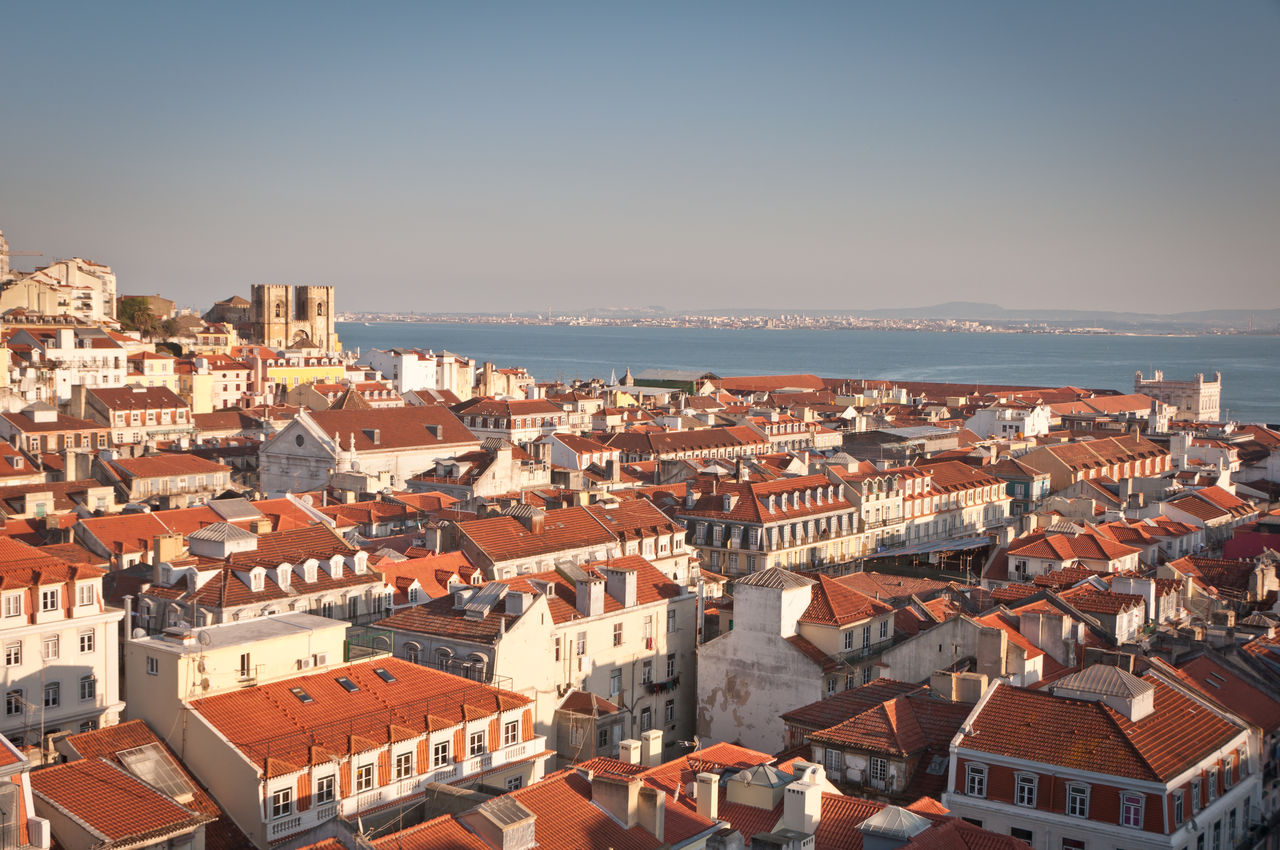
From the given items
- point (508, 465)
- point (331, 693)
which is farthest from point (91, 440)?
point (331, 693)

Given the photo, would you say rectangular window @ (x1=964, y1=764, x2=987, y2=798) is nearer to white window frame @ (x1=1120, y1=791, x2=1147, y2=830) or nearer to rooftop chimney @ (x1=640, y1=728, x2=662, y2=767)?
white window frame @ (x1=1120, y1=791, x2=1147, y2=830)

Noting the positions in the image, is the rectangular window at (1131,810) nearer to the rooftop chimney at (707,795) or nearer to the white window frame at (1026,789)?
the white window frame at (1026,789)

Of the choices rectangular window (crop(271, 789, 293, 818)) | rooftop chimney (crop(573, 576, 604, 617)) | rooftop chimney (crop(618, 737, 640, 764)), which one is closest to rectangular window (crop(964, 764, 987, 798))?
rooftop chimney (crop(618, 737, 640, 764))

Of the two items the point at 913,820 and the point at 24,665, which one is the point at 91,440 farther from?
the point at 913,820

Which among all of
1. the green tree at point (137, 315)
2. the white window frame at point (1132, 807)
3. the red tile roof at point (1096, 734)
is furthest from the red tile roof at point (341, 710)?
the green tree at point (137, 315)

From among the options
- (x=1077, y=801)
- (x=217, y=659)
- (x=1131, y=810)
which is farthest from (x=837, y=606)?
(x=217, y=659)

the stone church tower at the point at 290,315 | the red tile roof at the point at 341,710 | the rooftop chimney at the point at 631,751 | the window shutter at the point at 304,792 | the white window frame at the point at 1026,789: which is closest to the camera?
the window shutter at the point at 304,792
